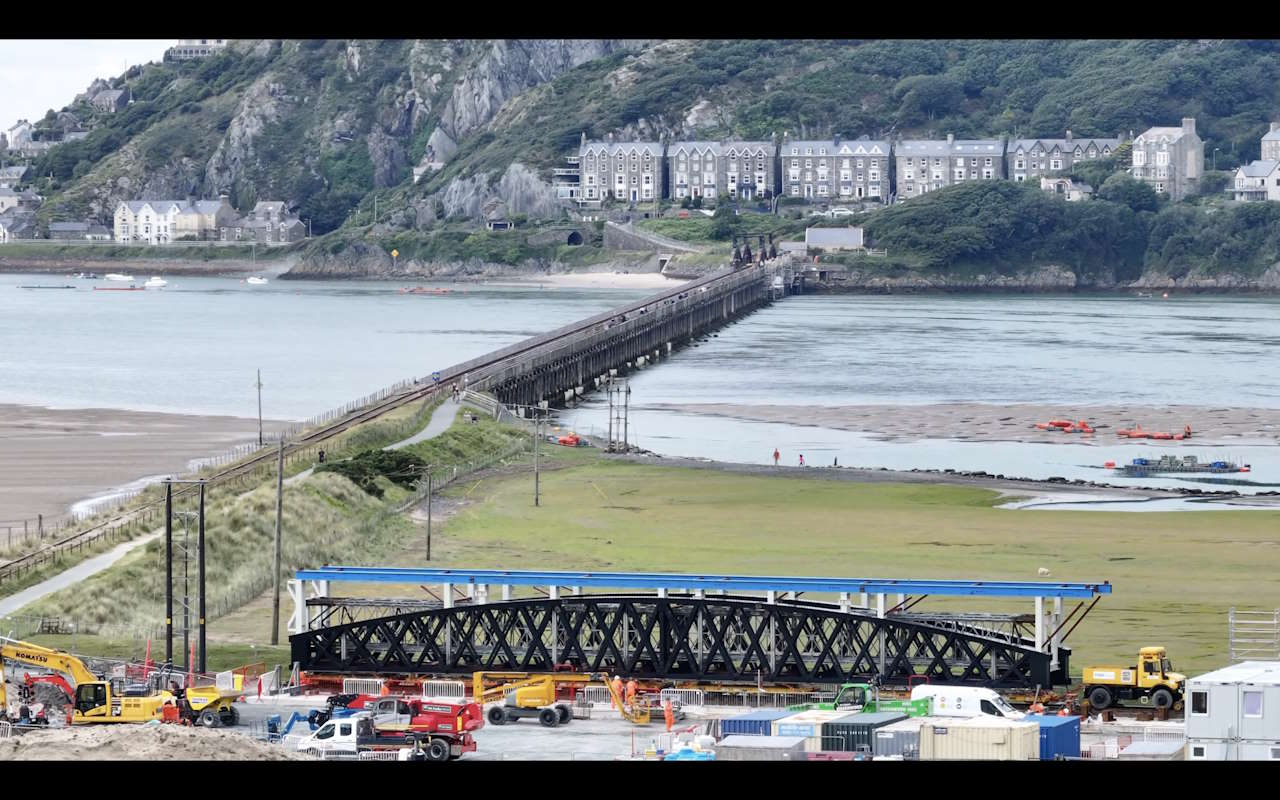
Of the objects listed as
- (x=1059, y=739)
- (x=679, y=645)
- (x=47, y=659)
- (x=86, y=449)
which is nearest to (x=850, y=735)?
(x=1059, y=739)

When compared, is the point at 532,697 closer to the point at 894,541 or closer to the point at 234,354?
the point at 894,541

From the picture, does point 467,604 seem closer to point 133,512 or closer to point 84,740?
point 84,740

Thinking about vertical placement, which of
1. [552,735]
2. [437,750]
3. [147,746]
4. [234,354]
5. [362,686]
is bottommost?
[234,354]

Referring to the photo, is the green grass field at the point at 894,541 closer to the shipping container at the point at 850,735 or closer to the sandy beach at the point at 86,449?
the shipping container at the point at 850,735

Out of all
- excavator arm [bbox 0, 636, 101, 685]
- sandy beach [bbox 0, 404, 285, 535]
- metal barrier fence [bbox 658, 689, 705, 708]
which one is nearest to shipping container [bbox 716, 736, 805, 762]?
metal barrier fence [bbox 658, 689, 705, 708]

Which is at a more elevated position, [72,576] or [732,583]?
[732,583]

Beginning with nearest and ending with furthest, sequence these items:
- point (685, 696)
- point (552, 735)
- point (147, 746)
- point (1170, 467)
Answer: point (147, 746) < point (552, 735) < point (685, 696) < point (1170, 467)

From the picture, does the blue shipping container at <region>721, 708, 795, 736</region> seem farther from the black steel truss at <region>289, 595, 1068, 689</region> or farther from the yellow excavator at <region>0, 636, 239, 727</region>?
the yellow excavator at <region>0, 636, 239, 727</region>
